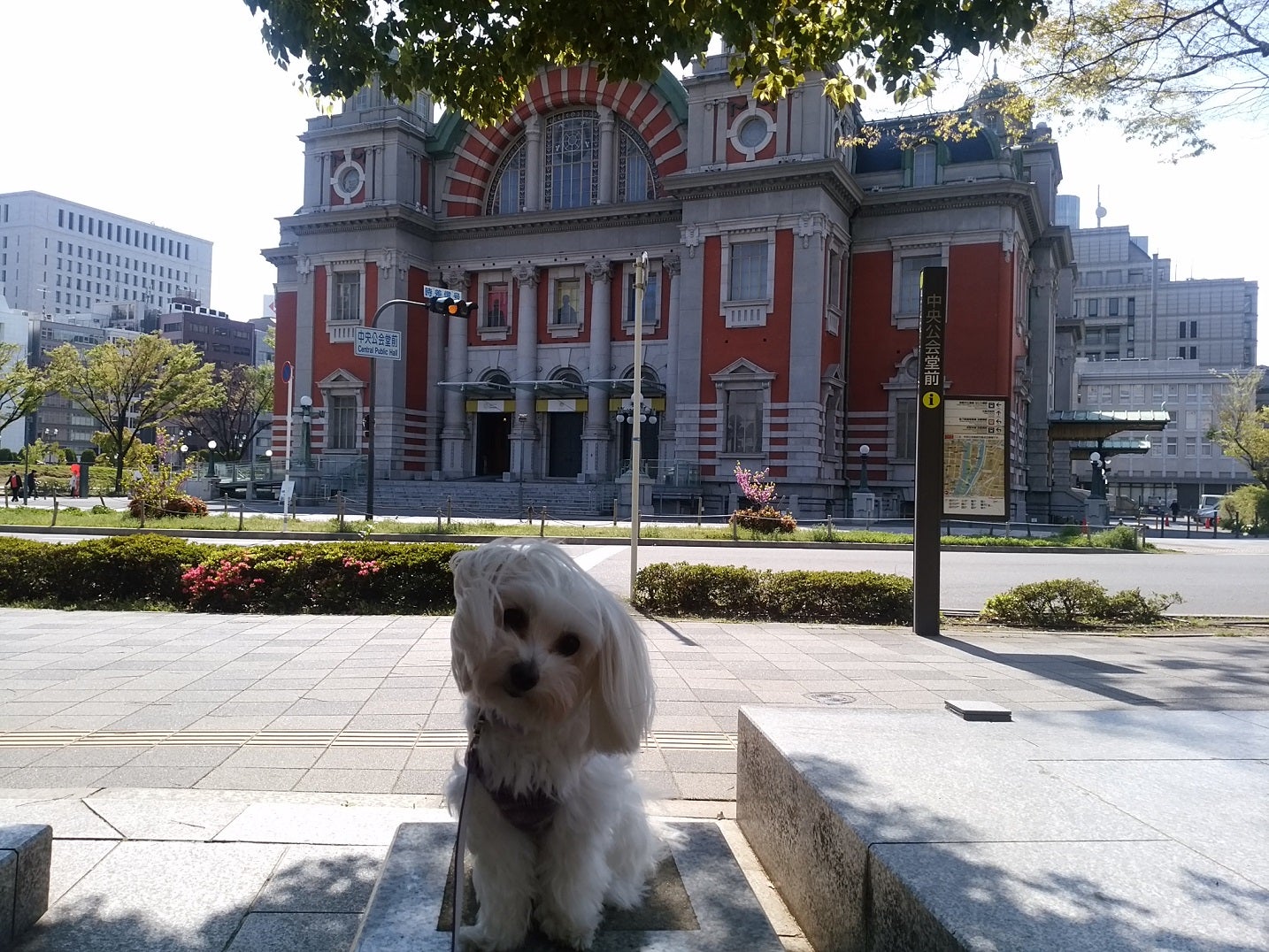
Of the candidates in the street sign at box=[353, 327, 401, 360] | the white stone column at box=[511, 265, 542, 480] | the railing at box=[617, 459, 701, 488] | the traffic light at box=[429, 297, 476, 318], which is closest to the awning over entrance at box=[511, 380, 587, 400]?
the white stone column at box=[511, 265, 542, 480]

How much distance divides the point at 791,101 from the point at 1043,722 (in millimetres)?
33131

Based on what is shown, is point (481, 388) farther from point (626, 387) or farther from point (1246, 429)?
point (1246, 429)

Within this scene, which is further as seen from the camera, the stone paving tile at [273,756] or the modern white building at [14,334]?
the modern white building at [14,334]

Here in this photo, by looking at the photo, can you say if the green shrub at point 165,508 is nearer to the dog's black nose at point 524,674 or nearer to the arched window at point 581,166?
the arched window at point 581,166

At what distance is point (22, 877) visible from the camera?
2.54m

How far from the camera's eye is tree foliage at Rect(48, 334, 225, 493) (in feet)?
143

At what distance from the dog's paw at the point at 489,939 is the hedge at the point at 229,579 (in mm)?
7947

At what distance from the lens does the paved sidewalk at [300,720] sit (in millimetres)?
2982

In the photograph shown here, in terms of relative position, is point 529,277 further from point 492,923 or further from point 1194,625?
point 492,923

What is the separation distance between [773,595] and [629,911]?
26.5ft

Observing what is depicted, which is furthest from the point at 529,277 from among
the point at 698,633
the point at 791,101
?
the point at 698,633

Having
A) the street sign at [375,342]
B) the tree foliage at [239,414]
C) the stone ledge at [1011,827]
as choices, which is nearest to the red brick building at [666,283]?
the street sign at [375,342]

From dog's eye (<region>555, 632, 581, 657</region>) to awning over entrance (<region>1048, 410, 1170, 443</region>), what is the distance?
134 feet

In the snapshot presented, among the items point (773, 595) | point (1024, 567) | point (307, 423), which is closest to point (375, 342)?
point (307, 423)
